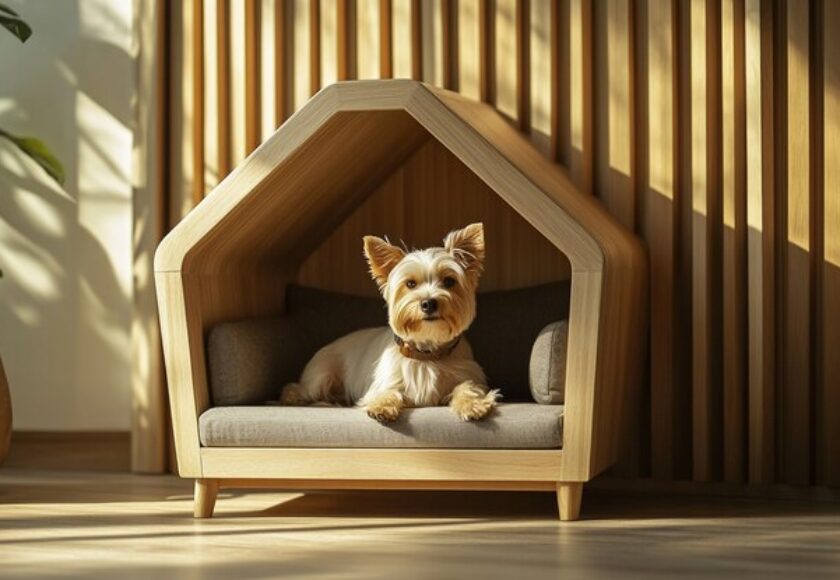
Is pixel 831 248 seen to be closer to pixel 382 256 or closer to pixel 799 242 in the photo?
pixel 799 242

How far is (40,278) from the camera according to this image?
5938 mm

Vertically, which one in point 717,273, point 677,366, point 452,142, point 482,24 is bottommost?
point 677,366

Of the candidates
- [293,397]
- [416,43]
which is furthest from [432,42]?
[293,397]

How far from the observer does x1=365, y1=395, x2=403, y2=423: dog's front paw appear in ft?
14.2

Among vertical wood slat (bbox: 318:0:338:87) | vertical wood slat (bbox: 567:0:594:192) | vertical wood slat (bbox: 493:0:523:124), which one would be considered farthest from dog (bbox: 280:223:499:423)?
vertical wood slat (bbox: 318:0:338:87)

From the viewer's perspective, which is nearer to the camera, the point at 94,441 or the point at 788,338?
the point at 788,338

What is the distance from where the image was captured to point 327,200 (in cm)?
505

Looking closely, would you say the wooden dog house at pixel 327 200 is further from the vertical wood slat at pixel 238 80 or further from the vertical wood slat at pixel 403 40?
the vertical wood slat at pixel 238 80

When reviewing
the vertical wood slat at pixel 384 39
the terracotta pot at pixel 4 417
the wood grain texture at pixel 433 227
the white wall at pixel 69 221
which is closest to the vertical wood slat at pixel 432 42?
the vertical wood slat at pixel 384 39

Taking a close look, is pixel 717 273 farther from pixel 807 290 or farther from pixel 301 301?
pixel 301 301

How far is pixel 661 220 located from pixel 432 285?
40.3 inches

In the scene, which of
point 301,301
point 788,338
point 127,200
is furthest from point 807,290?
point 127,200

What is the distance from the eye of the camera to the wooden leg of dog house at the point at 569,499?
432 cm

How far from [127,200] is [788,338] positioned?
2.57m
